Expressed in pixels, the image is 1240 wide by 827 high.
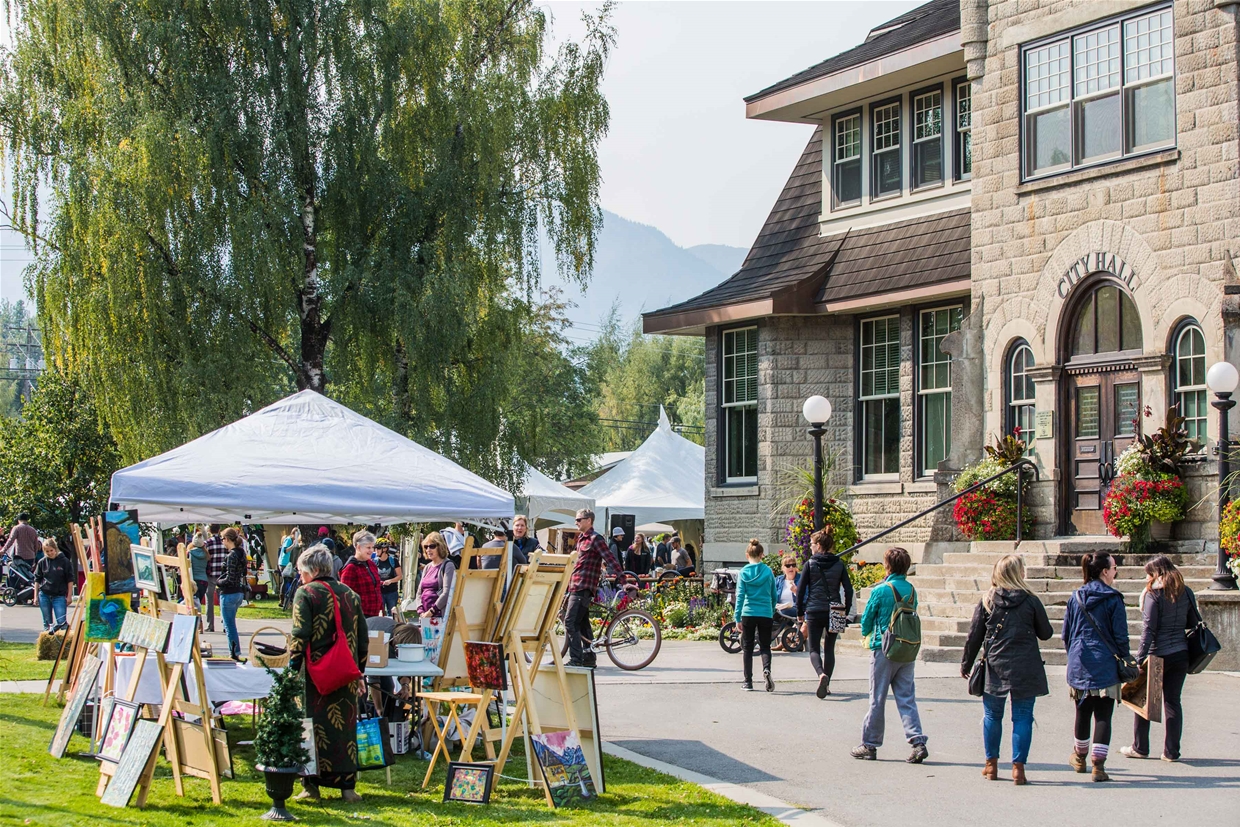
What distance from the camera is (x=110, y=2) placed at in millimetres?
20953

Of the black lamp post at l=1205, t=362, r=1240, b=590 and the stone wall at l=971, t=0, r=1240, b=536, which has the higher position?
the stone wall at l=971, t=0, r=1240, b=536

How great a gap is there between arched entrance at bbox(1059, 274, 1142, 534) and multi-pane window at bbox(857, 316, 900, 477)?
13.3ft

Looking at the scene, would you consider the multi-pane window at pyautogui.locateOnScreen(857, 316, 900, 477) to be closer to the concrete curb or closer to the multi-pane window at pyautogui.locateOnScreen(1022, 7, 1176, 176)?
the multi-pane window at pyautogui.locateOnScreen(1022, 7, 1176, 176)

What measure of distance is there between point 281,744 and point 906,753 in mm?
4883

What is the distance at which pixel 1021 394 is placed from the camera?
1953 cm

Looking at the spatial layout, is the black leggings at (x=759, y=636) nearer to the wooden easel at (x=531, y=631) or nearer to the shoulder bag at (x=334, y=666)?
the wooden easel at (x=531, y=631)

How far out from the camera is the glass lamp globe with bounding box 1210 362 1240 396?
15.5m

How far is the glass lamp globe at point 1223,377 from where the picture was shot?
15.5 m

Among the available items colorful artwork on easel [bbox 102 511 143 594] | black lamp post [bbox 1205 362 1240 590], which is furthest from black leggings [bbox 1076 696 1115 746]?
colorful artwork on easel [bbox 102 511 143 594]

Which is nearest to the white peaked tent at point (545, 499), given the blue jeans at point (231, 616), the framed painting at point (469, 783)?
the blue jeans at point (231, 616)

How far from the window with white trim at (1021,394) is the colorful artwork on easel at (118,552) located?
12.5m

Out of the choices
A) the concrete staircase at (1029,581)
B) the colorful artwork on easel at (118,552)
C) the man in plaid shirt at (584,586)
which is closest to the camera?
the colorful artwork on easel at (118,552)

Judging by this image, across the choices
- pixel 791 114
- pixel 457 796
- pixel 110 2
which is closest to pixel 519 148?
pixel 791 114

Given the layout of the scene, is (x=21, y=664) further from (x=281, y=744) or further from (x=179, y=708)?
(x=281, y=744)
